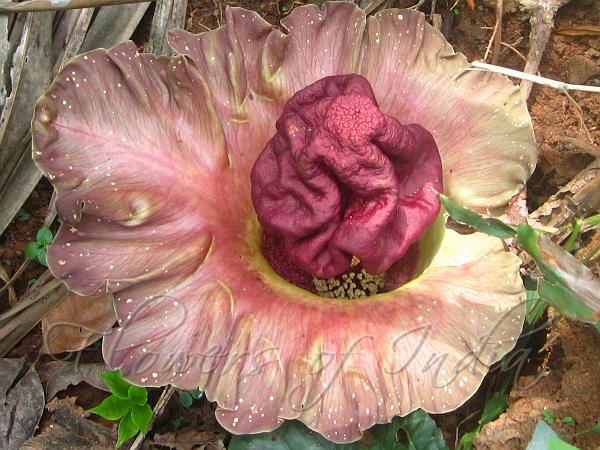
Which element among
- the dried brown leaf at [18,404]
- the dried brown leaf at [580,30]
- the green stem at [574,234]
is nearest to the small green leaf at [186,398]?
the dried brown leaf at [18,404]

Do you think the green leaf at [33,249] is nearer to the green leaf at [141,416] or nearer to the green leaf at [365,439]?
the green leaf at [141,416]

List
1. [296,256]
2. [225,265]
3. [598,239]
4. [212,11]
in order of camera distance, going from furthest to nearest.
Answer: [212,11]
[598,239]
[296,256]
[225,265]

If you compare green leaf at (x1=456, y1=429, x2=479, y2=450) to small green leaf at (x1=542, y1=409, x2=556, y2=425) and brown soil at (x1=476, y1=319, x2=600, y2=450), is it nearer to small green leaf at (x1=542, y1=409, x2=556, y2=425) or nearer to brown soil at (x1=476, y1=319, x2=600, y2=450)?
brown soil at (x1=476, y1=319, x2=600, y2=450)

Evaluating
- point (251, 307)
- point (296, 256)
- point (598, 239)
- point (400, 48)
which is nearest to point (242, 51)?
point (400, 48)

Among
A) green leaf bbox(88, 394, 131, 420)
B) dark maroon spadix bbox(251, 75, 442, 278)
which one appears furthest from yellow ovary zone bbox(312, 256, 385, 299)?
green leaf bbox(88, 394, 131, 420)

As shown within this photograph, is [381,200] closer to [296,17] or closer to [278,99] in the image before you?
[278,99]

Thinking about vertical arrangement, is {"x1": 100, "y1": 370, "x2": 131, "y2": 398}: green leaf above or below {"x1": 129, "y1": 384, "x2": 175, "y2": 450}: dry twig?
above

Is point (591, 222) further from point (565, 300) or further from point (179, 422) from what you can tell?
point (179, 422)
